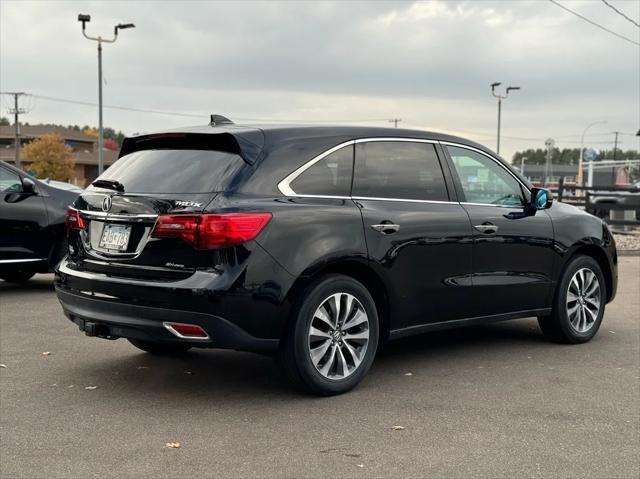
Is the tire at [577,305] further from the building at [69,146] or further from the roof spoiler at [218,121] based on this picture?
the building at [69,146]

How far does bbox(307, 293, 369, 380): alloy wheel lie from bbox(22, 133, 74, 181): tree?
97.5 m

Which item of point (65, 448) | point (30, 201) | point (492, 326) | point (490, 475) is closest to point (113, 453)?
point (65, 448)

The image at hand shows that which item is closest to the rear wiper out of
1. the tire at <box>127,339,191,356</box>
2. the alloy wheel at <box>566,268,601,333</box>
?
the tire at <box>127,339,191,356</box>

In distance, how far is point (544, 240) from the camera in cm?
683

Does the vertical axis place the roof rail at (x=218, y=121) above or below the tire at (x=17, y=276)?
above

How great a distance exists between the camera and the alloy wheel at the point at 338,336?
17.3 ft

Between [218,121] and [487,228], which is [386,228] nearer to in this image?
[487,228]

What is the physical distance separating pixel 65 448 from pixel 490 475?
211 cm

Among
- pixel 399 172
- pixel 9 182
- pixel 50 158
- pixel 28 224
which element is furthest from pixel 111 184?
pixel 50 158

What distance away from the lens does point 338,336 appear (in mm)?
5375

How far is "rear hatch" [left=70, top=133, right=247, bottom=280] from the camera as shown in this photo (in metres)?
4.98

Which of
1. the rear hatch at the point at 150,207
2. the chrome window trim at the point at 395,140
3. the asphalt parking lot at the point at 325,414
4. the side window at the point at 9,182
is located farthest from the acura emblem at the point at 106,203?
the side window at the point at 9,182

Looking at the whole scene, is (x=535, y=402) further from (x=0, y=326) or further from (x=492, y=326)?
(x=0, y=326)

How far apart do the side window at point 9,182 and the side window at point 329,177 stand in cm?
560
